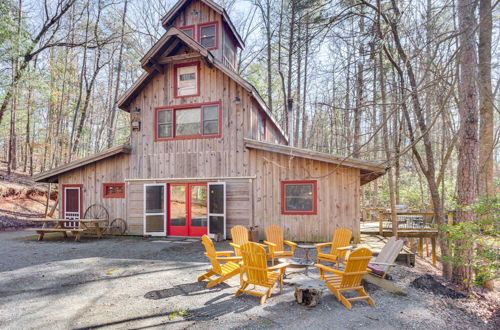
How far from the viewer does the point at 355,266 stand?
14.0ft

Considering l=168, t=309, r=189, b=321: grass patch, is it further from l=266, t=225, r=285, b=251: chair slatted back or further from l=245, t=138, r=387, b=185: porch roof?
l=245, t=138, r=387, b=185: porch roof

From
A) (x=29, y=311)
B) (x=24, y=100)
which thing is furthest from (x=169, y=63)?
(x=24, y=100)

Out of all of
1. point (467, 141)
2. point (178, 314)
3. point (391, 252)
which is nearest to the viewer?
point (178, 314)

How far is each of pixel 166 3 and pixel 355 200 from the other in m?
18.6

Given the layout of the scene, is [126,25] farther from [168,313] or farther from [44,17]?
[168,313]

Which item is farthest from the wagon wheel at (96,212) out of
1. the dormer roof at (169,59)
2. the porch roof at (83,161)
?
the dormer roof at (169,59)

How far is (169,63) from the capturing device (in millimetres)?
10703

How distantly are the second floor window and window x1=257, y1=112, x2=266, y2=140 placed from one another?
1.83 meters

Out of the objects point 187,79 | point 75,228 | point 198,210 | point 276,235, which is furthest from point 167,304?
point 187,79

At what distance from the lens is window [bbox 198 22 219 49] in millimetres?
11484

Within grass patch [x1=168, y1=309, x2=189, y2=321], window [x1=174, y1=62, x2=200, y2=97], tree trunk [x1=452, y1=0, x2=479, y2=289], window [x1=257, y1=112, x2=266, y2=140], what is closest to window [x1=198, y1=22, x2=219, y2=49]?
window [x1=174, y1=62, x2=200, y2=97]

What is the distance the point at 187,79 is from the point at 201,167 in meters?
3.31

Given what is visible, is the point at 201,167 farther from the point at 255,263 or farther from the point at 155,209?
the point at 255,263

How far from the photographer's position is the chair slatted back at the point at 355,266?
421 centimetres
